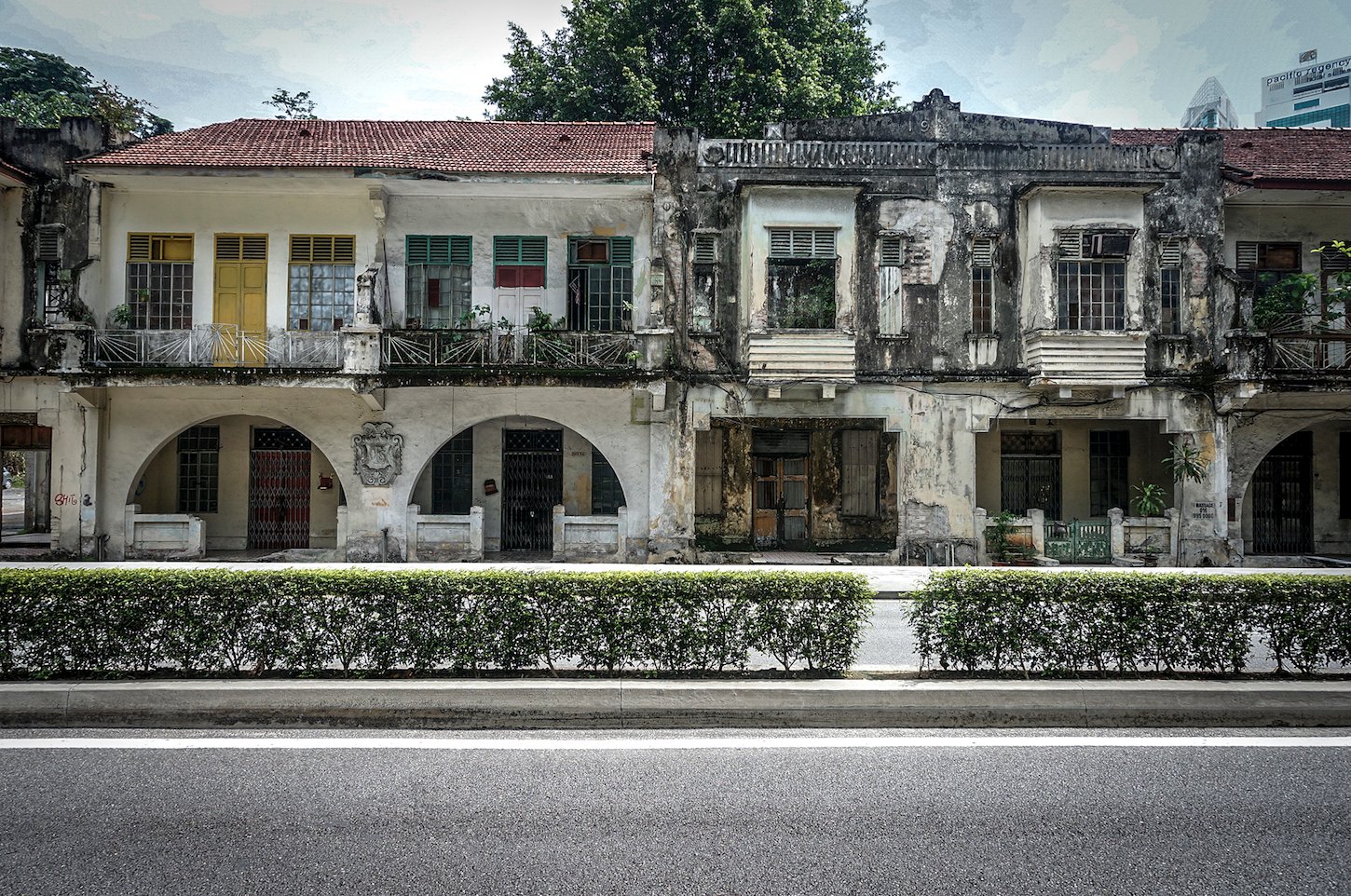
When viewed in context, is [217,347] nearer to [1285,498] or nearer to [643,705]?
[643,705]

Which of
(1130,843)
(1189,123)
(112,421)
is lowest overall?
(1130,843)

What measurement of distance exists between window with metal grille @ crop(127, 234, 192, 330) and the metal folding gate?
62.9 ft

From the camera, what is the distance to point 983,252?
18453mm

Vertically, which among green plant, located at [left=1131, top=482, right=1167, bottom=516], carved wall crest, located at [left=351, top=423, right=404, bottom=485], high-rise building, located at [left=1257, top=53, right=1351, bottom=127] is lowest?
green plant, located at [left=1131, top=482, right=1167, bottom=516]

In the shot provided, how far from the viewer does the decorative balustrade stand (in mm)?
17188

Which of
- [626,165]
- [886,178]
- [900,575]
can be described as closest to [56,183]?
[626,165]

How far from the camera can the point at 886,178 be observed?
18.3 m

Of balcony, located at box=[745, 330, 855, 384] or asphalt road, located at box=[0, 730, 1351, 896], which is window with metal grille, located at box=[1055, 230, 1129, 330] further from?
asphalt road, located at box=[0, 730, 1351, 896]

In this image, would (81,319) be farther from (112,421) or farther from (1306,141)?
(1306,141)

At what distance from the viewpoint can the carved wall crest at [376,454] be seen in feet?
59.5

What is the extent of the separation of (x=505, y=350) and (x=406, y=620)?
11.7m

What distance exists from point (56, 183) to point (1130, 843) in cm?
2208

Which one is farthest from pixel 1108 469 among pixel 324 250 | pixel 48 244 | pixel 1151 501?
pixel 48 244

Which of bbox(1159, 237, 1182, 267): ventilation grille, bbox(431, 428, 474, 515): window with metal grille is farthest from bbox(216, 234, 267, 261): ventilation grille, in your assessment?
bbox(1159, 237, 1182, 267): ventilation grille
